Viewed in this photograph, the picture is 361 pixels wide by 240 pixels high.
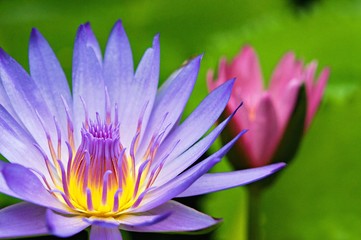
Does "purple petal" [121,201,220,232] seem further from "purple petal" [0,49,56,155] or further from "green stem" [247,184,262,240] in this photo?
"green stem" [247,184,262,240]

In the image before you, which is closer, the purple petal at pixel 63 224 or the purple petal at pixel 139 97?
the purple petal at pixel 63 224

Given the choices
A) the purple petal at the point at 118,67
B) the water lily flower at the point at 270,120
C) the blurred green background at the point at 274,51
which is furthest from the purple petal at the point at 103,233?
the blurred green background at the point at 274,51

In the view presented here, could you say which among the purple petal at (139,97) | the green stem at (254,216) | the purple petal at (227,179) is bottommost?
→ the green stem at (254,216)

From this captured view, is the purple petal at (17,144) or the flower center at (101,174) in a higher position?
the purple petal at (17,144)

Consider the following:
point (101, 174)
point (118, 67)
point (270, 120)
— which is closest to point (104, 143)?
point (101, 174)

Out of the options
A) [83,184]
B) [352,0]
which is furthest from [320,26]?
[83,184]

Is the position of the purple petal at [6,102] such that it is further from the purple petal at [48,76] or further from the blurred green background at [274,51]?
the blurred green background at [274,51]

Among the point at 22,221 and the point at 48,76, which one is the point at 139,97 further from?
the point at 22,221
